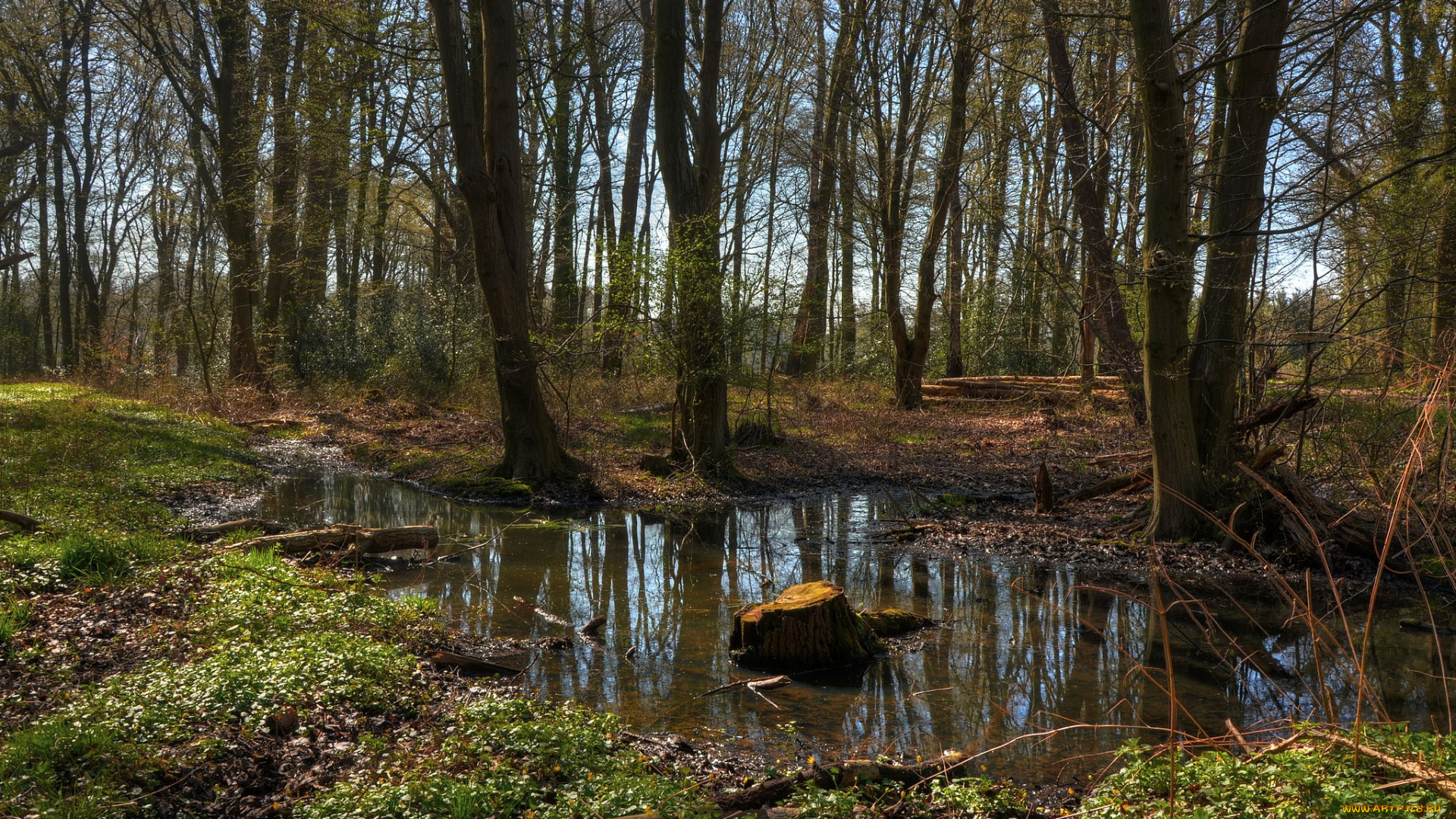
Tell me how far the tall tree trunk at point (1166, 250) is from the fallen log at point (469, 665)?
6.20m

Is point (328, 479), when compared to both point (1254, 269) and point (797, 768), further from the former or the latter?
point (1254, 269)

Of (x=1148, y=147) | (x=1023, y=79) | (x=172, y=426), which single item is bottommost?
→ (x=172, y=426)

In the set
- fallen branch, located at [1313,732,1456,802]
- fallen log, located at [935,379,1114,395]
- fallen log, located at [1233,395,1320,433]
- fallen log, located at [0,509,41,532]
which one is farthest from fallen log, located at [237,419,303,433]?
fallen branch, located at [1313,732,1456,802]

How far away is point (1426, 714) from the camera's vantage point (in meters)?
5.02

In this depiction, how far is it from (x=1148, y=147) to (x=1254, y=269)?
200 cm

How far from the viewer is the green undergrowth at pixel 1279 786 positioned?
298 cm

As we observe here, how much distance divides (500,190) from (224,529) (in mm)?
5601

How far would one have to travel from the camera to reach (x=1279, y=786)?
3203 mm

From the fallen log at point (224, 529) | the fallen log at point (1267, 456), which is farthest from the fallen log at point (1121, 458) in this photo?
the fallen log at point (224, 529)

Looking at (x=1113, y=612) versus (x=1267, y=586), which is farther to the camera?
(x=1267, y=586)

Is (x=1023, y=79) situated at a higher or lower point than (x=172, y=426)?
higher

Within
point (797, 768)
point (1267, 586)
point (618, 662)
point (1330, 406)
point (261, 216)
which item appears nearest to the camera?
point (797, 768)

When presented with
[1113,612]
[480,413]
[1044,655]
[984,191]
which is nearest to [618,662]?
[1044,655]

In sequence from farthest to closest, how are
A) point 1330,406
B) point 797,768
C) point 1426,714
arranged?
point 1330,406, point 1426,714, point 797,768
